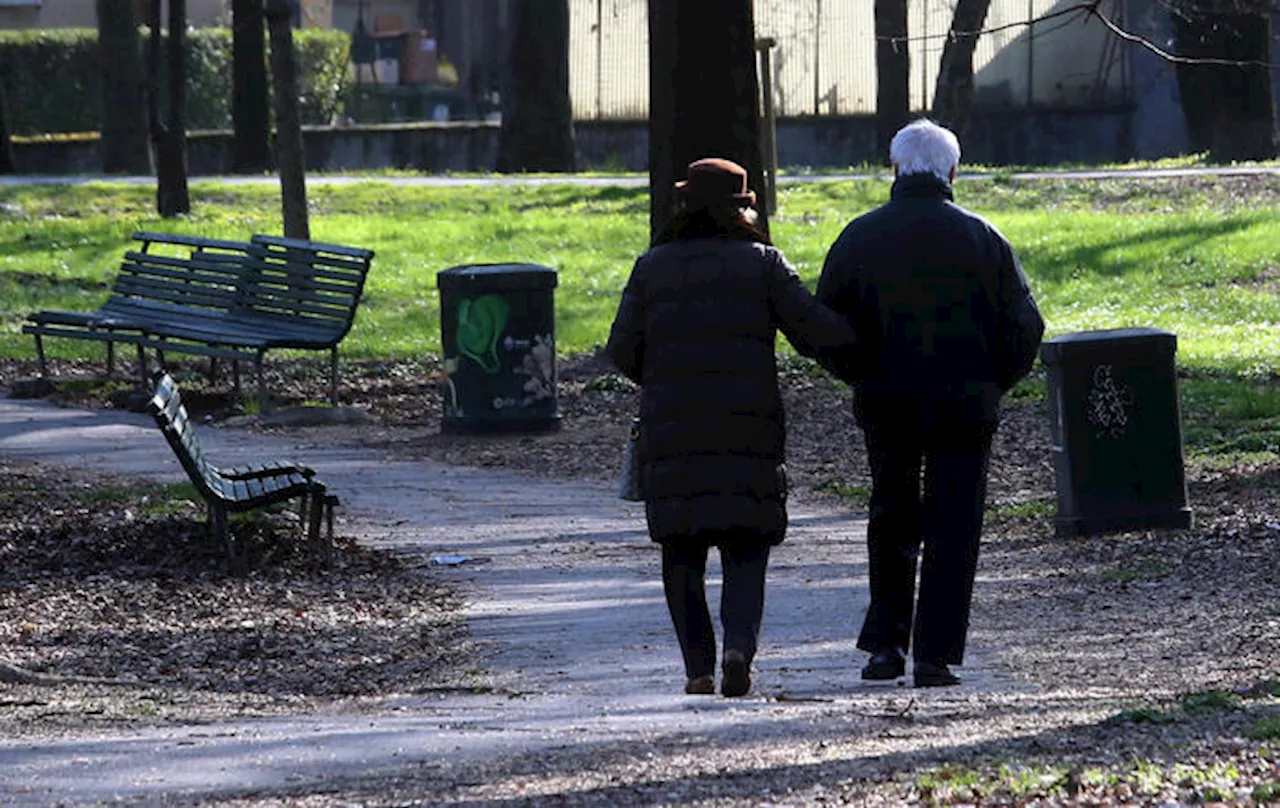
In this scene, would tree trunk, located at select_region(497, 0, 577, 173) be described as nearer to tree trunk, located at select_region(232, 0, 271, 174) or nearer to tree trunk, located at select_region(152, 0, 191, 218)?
tree trunk, located at select_region(232, 0, 271, 174)

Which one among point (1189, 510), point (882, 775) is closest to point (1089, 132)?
point (1189, 510)

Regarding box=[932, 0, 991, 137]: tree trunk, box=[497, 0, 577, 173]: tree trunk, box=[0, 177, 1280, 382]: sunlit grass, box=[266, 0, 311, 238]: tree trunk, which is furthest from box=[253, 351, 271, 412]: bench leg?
box=[497, 0, 577, 173]: tree trunk

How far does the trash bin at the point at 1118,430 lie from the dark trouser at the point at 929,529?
350cm

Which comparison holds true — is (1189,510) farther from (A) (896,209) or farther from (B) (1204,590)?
(A) (896,209)

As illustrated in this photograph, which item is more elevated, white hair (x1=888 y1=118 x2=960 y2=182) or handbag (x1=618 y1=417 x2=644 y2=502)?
white hair (x1=888 y1=118 x2=960 y2=182)

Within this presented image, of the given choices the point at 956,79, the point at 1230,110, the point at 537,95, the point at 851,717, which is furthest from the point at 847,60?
the point at 851,717

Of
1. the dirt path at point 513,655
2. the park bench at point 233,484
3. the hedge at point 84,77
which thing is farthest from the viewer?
the hedge at point 84,77

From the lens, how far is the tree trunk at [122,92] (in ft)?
116

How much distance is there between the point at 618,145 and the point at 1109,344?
30.5 metres

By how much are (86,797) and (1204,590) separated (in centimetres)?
549

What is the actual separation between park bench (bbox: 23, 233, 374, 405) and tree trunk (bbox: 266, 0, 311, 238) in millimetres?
2618

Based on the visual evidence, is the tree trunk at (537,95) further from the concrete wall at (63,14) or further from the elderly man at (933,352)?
the elderly man at (933,352)

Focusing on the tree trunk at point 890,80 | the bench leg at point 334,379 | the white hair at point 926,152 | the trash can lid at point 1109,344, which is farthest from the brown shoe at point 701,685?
the tree trunk at point 890,80

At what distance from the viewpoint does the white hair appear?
804cm
